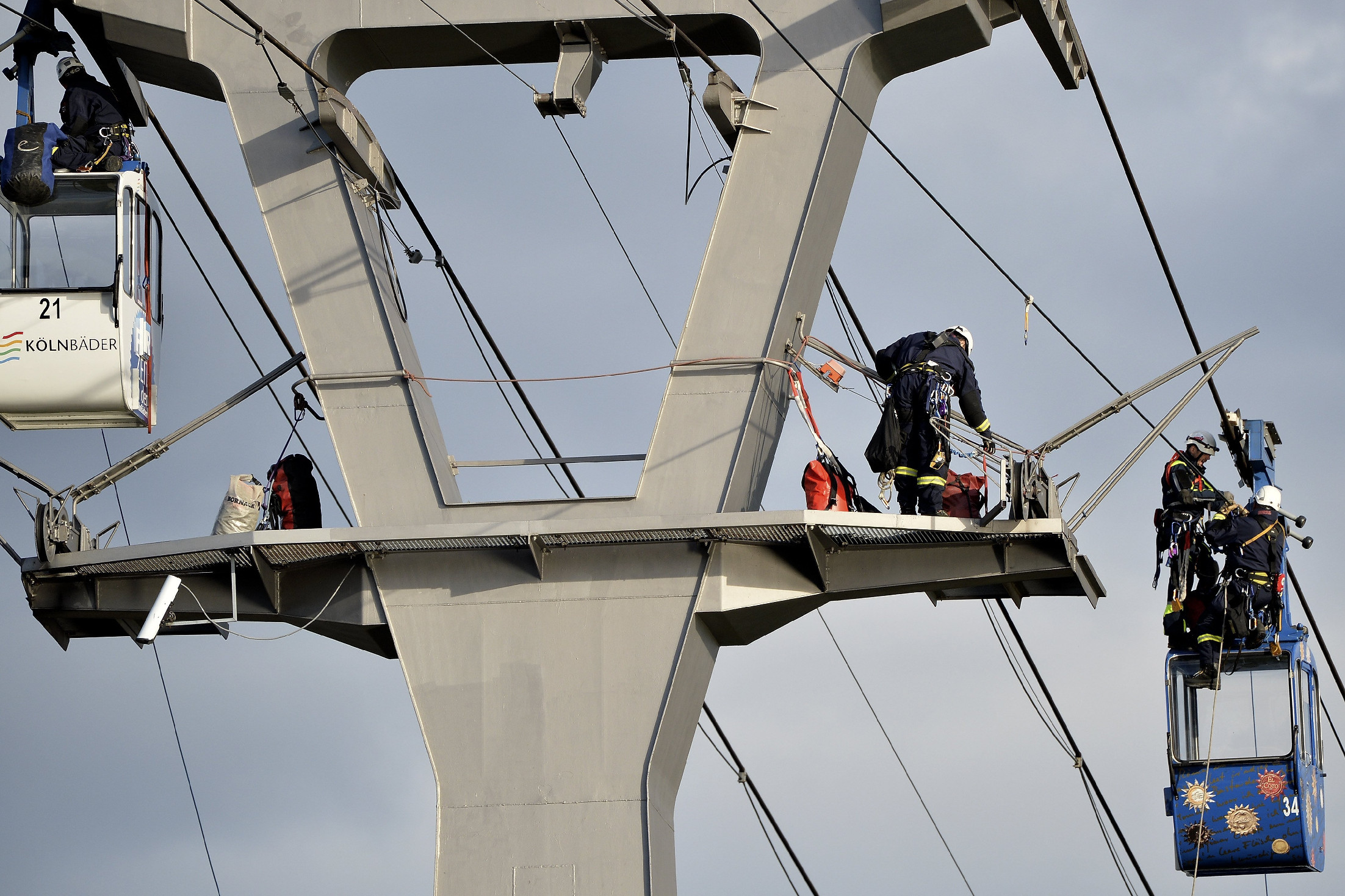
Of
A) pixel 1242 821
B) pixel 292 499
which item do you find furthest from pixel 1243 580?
pixel 292 499

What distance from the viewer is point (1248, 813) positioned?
65.9ft

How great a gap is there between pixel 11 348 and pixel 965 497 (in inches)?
311

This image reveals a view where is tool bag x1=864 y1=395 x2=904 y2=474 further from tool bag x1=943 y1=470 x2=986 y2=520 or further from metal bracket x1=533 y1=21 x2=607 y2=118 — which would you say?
metal bracket x1=533 y1=21 x2=607 y2=118

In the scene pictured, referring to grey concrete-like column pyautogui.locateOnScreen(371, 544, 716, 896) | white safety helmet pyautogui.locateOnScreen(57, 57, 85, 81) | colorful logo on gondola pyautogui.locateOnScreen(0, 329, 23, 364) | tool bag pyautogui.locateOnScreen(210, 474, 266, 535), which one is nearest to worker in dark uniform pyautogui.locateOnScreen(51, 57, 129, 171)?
white safety helmet pyautogui.locateOnScreen(57, 57, 85, 81)

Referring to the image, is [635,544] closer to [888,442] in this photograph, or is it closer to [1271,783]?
[888,442]

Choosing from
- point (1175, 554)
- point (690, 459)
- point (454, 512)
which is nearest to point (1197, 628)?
point (1175, 554)

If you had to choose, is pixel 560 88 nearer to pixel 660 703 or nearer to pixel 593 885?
pixel 660 703

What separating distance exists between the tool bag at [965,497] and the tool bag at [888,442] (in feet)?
1.65

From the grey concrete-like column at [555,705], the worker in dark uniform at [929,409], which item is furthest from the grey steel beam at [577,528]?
the worker in dark uniform at [929,409]

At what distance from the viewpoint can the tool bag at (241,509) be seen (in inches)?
683

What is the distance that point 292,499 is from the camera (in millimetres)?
17219

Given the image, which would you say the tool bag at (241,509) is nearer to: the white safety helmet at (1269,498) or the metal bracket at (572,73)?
the metal bracket at (572,73)

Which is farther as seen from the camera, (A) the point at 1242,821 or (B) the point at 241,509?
(A) the point at 1242,821

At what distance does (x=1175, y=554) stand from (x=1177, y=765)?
6.88ft
